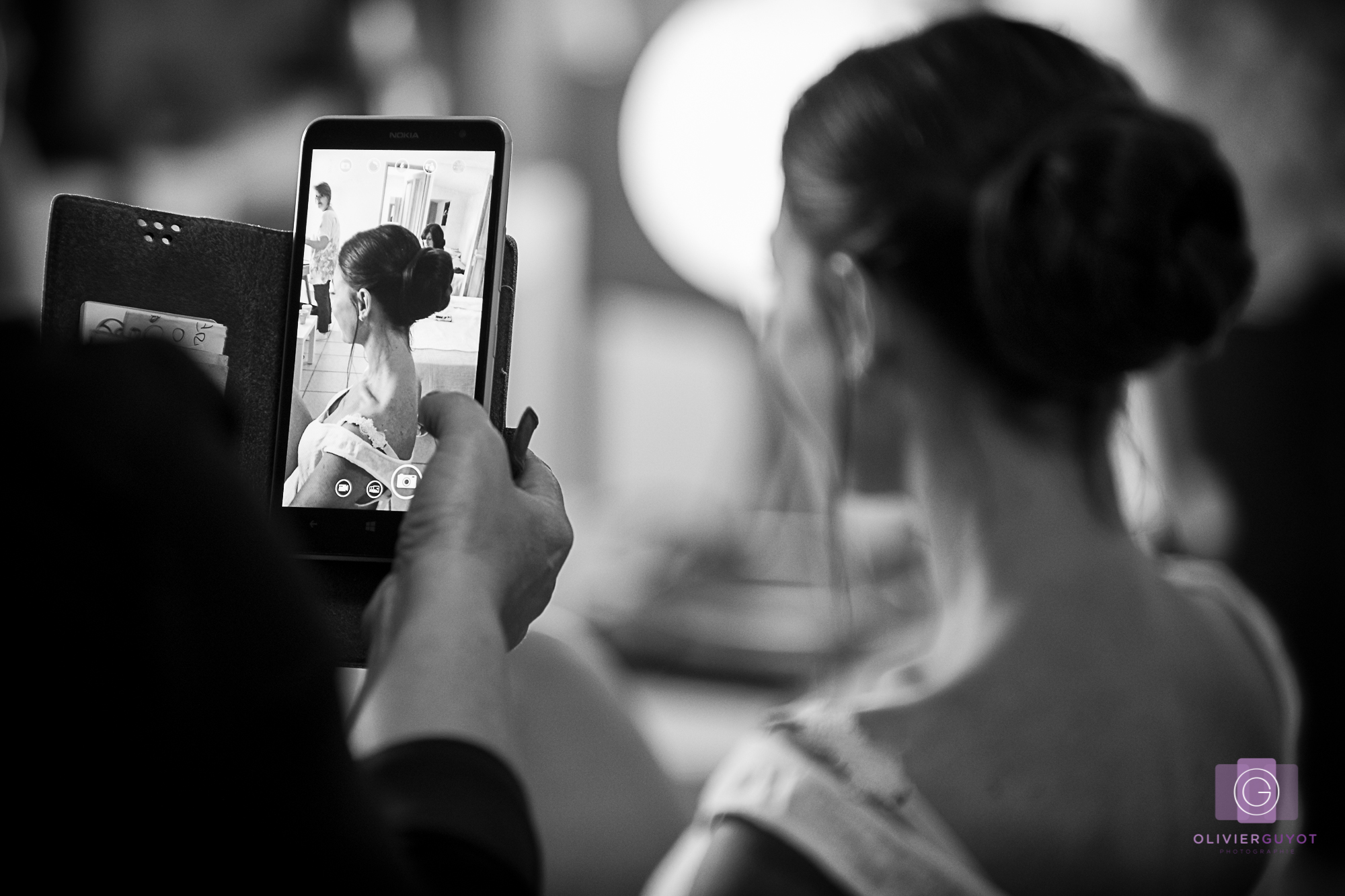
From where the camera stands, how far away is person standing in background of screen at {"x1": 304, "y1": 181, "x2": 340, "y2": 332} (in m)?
0.38

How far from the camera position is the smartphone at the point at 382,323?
37 centimetres

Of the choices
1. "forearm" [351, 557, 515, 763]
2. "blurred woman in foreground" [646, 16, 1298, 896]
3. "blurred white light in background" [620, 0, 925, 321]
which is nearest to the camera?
"forearm" [351, 557, 515, 763]

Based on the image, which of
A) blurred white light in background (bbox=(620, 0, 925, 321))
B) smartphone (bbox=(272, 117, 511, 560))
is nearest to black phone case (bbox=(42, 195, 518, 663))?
smartphone (bbox=(272, 117, 511, 560))

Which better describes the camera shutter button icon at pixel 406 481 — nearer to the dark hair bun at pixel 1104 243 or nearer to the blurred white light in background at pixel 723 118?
the dark hair bun at pixel 1104 243

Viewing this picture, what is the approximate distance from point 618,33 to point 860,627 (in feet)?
3.93

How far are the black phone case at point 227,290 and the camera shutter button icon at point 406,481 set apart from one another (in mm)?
24

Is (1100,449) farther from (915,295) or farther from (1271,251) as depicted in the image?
(1271,251)

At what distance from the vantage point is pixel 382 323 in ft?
1.22

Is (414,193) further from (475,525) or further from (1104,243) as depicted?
(1104,243)

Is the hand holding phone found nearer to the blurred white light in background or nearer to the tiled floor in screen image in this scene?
the tiled floor in screen image

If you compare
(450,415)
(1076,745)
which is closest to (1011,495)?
(1076,745)

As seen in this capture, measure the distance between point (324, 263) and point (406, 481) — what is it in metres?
0.07

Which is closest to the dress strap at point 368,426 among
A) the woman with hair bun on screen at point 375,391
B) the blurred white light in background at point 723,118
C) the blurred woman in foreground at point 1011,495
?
the woman with hair bun on screen at point 375,391

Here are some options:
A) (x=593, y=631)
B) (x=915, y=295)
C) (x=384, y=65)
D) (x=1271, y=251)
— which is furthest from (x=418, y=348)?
(x=1271, y=251)
